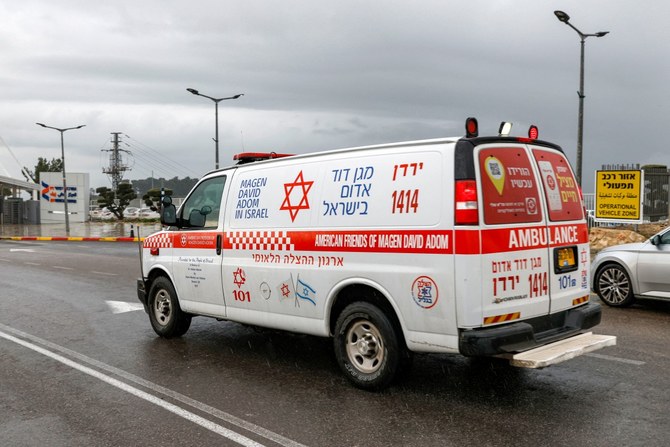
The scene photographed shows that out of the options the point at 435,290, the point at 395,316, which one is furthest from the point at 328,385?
the point at 435,290

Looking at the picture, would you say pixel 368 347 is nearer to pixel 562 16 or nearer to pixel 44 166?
pixel 562 16

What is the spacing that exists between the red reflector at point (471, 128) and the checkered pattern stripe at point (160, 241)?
4094 mm

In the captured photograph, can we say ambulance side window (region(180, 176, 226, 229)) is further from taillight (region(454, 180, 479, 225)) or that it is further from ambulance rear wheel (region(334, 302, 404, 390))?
taillight (region(454, 180, 479, 225))

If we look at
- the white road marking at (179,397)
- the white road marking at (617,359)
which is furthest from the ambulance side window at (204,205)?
the white road marking at (617,359)

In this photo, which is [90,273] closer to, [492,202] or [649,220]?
[492,202]

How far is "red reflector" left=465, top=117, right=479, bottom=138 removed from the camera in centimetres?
504

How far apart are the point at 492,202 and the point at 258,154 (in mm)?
3114

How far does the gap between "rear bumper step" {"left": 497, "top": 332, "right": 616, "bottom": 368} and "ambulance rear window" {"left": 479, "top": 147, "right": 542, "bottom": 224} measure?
3.43 feet

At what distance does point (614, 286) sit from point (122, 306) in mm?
7725

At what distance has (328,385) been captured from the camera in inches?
225

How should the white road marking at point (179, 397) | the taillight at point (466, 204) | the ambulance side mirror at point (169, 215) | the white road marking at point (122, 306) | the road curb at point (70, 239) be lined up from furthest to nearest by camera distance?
the road curb at point (70, 239) < the white road marking at point (122, 306) < the ambulance side mirror at point (169, 215) < the taillight at point (466, 204) < the white road marking at point (179, 397)

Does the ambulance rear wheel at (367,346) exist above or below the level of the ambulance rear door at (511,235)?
below

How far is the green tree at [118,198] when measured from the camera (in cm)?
5684

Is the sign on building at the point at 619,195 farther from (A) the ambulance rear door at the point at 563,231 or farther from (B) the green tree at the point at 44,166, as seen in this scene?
(B) the green tree at the point at 44,166
